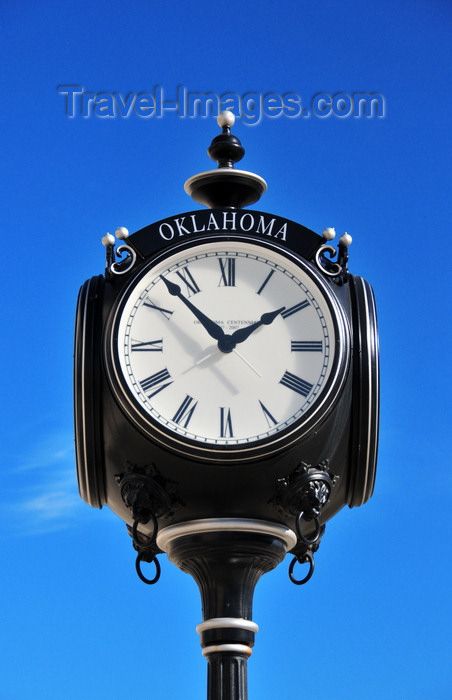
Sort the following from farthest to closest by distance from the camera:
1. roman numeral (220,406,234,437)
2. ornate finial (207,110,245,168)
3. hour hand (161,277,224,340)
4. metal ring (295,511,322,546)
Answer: ornate finial (207,110,245,168) → hour hand (161,277,224,340) → roman numeral (220,406,234,437) → metal ring (295,511,322,546)

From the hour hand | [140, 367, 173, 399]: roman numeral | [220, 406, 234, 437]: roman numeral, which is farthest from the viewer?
the hour hand

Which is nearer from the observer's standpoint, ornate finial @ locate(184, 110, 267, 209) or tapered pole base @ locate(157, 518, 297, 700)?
tapered pole base @ locate(157, 518, 297, 700)

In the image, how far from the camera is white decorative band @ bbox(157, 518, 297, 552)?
460 inches

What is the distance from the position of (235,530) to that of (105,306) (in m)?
1.98

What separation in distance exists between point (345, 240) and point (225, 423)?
1783 mm

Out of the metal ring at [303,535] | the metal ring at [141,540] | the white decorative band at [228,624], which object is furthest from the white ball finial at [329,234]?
the white decorative band at [228,624]

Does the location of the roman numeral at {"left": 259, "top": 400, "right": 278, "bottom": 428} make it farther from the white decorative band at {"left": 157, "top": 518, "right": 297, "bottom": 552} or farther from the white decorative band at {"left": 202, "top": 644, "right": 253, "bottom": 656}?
the white decorative band at {"left": 202, "top": 644, "right": 253, "bottom": 656}

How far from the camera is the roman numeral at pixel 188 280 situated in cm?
1223

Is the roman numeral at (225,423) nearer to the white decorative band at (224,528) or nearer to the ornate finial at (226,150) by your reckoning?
the white decorative band at (224,528)

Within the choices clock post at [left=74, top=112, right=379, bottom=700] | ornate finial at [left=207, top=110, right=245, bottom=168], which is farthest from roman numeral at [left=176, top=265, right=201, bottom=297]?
ornate finial at [left=207, top=110, right=245, bottom=168]

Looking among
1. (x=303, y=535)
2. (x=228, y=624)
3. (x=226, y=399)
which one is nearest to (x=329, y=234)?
(x=226, y=399)

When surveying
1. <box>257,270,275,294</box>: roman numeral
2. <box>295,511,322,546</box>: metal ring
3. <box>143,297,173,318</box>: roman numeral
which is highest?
<box>257,270,275,294</box>: roman numeral

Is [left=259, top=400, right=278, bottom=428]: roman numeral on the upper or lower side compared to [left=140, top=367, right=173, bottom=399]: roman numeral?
lower

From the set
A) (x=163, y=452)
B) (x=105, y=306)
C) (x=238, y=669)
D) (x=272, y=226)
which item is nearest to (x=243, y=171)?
(x=272, y=226)
